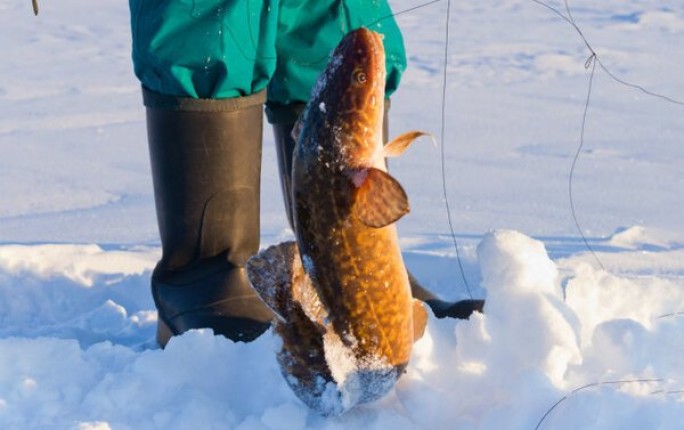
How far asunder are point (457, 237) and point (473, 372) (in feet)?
5.16

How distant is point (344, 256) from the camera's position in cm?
166

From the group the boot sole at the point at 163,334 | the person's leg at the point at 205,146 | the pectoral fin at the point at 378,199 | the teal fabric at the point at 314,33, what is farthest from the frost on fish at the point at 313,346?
the teal fabric at the point at 314,33

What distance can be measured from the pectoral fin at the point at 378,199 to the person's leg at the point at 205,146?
0.75m

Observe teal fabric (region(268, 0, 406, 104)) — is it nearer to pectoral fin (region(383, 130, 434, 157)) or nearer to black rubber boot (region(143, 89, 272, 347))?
black rubber boot (region(143, 89, 272, 347))

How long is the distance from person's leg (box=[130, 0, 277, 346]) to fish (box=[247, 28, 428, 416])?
582 millimetres

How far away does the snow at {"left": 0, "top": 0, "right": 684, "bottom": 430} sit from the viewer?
1.82 metres

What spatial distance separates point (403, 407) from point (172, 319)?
2.54 ft

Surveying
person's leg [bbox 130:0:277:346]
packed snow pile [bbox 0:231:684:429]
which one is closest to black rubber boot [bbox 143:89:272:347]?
person's leg [bbox 130:0:277:346]

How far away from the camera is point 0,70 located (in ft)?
21.2

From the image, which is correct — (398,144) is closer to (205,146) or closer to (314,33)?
(205,146)

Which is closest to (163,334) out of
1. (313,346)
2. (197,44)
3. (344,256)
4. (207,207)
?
(207,207)

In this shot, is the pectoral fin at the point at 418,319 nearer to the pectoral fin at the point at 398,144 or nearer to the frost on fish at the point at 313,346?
the frost on fish at the point at 313,346

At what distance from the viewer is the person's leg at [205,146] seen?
2.25 meters

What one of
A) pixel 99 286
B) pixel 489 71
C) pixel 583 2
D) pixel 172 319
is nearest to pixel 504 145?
pixel 489 71
